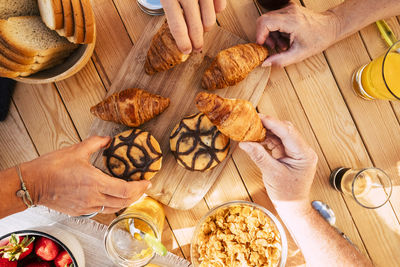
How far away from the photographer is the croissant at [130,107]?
1147mm

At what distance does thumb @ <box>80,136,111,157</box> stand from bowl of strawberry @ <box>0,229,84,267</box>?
0.33 meters

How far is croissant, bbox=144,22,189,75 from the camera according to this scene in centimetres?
114

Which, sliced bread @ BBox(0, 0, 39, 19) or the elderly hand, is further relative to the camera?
the elderly hand

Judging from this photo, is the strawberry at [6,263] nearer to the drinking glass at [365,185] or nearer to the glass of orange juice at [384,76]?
the drinking glass at [365,185]

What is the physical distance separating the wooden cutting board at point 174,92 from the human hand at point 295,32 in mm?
111

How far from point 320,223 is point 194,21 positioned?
98 centimetres

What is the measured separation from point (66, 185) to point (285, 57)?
98cm

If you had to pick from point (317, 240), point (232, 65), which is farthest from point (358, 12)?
point (317, 240)

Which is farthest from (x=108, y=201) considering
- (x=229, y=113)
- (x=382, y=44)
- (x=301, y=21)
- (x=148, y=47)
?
(x=382, y=44)

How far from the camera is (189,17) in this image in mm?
876

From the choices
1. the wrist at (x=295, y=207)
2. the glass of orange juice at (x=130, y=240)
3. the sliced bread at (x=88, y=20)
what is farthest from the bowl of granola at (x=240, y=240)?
the sliced bread at (x=88, y=20)

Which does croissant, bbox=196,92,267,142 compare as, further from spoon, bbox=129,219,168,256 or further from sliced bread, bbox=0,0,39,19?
sliced bread, bbox=0,0,39,19

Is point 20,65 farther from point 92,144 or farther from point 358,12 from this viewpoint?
point 358,12

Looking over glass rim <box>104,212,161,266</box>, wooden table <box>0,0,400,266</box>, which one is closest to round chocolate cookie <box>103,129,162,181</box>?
glass rim <box>104,212,161,266</box>
